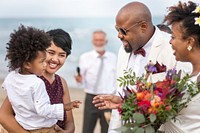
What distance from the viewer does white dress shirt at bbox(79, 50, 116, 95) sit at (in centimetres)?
916

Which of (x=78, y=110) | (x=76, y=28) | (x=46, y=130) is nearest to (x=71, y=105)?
(x=46, y=130)

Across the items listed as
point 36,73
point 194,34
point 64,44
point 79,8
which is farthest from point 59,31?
point 79,8

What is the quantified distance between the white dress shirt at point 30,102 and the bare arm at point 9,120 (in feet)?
0.10

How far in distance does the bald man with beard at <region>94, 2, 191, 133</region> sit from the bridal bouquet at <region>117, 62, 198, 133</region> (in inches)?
34.1

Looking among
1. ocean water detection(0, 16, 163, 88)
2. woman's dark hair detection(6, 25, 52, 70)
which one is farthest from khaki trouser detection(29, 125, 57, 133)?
ocean water detection(0, 16, 163, 88)

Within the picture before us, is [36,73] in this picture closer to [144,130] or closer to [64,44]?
[64,44]

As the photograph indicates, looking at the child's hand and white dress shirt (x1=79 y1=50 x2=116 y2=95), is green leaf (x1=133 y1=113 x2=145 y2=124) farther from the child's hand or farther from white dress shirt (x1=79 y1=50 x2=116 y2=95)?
white dress shirt (x1=79 y1=50 x2=116 y2=95)

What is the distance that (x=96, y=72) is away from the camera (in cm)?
928

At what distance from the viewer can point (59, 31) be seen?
15.5 feet

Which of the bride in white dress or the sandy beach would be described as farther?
the sandy beach

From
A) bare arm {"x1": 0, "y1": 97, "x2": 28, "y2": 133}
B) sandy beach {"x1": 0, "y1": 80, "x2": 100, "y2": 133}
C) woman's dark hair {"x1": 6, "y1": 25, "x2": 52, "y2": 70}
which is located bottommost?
sandy beach {"x1": 0, "y1": 80, "x2": 100, "y2": 133}

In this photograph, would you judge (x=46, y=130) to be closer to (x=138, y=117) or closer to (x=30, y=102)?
(x=30, y=102)

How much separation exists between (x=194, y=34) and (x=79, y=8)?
71.5 ft

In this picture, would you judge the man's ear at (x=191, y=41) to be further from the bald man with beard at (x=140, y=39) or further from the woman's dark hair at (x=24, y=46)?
the woman's dark hair at (x=24, y=46)
